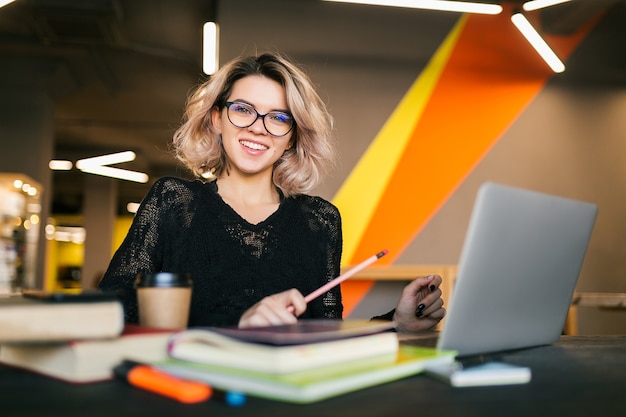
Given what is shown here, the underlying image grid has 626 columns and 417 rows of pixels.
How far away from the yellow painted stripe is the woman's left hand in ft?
9.44

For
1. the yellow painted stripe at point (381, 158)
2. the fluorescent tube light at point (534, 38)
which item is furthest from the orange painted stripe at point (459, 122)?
the fluorescent tube light at point (534, 38)

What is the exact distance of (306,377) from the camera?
1.95 ft

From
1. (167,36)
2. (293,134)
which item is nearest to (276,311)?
(293,134)

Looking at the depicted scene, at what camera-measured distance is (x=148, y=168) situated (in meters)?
11.6

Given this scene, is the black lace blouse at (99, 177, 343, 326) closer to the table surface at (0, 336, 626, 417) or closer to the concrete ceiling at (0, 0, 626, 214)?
the table surface at (0, 336, 626, 417)

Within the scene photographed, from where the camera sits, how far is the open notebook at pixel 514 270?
771 mm

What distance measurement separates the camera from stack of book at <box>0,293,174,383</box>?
637mm

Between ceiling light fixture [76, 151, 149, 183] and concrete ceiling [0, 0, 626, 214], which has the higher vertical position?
concrete ceiling [0, 0, 626, 214]

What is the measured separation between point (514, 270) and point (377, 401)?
0.37 meters

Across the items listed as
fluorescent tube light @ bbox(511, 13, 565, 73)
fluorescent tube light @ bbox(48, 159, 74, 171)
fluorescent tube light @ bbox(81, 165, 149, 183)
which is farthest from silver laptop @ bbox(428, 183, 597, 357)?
fluorescent tube light @ bbox(48, 159, 74, 171)

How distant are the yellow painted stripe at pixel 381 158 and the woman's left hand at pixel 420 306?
288 centimetres

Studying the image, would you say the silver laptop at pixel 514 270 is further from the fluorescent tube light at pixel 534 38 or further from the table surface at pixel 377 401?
the fluorescent tube light at pixel 534 38

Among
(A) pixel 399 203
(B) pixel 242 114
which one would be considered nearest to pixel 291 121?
(B) pixel 242 114

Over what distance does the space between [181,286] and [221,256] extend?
75 cm
